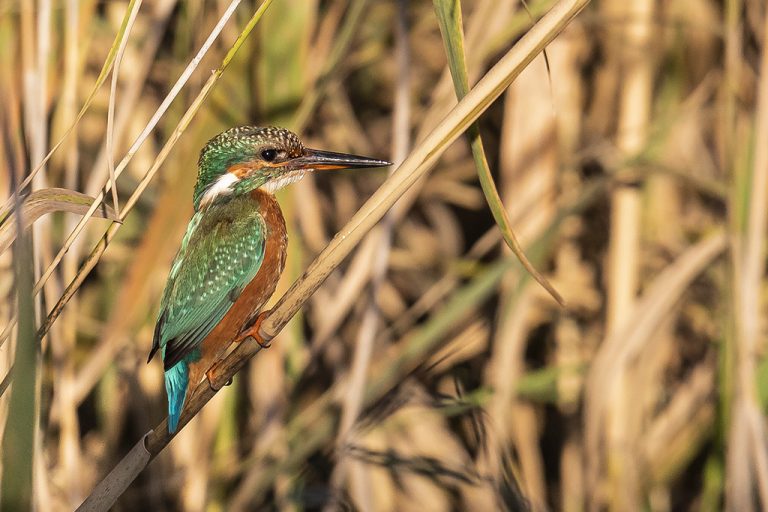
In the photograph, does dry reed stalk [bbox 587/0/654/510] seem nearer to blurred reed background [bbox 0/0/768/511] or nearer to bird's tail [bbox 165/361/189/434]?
blurred reed background [bbox 0/0/768/511]

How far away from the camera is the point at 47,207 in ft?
4.40

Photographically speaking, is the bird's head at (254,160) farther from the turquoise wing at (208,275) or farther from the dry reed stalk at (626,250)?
the dry reed stalk at (626,250)

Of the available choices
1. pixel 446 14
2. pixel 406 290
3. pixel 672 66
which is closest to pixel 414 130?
pixel 406 290

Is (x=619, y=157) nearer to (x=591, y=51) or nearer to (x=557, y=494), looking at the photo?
(x=591, y=51)

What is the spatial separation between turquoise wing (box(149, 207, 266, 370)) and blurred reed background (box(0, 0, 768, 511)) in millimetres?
253

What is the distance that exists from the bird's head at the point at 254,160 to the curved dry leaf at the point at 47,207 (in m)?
0.77

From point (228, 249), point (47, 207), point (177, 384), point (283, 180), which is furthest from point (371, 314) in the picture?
point (47, 207)

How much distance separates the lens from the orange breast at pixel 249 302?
2.01 m

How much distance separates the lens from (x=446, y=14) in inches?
51.1

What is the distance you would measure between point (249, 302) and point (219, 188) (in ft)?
1.08

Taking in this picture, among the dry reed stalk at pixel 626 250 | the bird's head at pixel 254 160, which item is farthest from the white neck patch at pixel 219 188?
the dry reed stalk at pixel 626 250

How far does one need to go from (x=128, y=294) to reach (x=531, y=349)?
5.12 feet

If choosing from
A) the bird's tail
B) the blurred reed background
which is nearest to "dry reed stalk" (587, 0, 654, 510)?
the blurred reed background

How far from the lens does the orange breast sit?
2.01 m
